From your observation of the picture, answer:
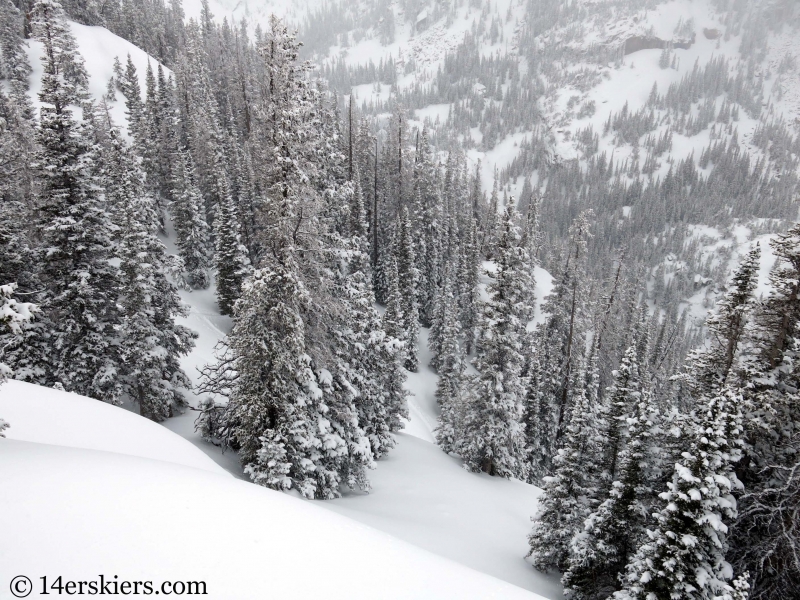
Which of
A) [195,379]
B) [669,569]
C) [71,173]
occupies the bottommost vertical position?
[195,379]

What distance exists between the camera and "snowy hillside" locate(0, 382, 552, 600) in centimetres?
523

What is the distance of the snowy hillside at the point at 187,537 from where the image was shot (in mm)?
5230

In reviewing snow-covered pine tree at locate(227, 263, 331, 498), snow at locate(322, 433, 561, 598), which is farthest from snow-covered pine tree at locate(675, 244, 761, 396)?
snow-covered pine tree at locate(227, 263, 331, 498)

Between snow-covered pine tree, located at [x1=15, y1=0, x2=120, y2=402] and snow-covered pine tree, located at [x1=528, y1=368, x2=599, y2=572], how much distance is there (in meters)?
18.1

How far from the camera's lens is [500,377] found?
23812 millimetres

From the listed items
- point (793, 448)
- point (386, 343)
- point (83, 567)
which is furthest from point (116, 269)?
point (793, 448)

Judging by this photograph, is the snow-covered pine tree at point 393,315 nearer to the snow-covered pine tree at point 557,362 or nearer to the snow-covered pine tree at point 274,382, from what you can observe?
the snow-covered pine tree at point 557,362

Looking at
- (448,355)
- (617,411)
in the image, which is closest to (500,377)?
(617,411)

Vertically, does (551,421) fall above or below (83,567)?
below

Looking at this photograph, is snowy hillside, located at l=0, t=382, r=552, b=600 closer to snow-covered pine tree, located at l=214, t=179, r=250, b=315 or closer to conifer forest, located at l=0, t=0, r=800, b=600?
conifer forest, located at l=0, t=0, r=800, b=600

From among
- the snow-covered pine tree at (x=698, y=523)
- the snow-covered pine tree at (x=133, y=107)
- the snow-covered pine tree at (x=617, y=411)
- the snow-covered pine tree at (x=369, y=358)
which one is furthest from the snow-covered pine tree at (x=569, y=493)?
the snow-covered pine tree at (x=133, y=107)

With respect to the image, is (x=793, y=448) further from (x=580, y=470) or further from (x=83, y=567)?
(x=83, y=567)

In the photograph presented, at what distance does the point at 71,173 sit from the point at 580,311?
1481 inches

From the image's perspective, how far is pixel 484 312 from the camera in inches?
948
